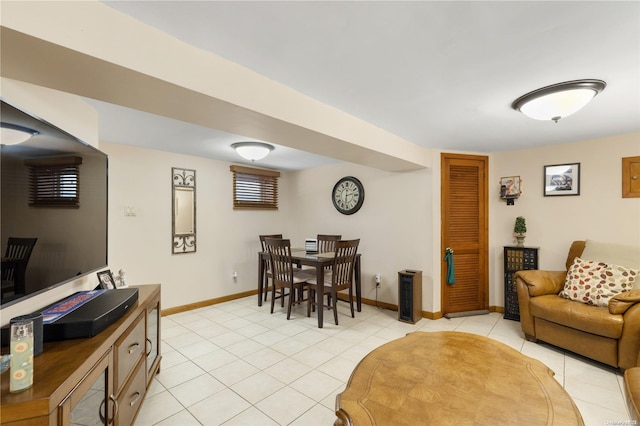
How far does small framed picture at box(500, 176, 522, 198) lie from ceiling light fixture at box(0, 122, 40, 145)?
14.6 ft

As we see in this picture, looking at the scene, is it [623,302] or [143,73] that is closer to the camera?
[143,73]

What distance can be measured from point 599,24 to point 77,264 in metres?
2.87

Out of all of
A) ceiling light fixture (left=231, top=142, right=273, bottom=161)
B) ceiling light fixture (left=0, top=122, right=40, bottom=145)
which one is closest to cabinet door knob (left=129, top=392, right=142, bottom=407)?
ceiling light fixture (left=0, top=122, right=40, bottom=145)

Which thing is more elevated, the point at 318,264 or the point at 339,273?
the point at 318,264

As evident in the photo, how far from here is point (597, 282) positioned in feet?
8.65

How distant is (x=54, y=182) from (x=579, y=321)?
384 centimetres

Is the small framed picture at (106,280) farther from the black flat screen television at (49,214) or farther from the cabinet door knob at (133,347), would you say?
the cabinet door knob at (133,347)

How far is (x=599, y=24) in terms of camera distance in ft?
4.29

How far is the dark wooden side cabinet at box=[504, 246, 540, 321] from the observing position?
3420 millimetres

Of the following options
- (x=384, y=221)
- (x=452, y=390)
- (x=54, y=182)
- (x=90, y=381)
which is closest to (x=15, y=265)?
(x=54, y=182)

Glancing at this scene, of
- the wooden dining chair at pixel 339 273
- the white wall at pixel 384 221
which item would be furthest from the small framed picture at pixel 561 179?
the wooden dining chair at pixel 339 273

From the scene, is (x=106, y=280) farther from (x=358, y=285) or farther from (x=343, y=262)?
(x=358, y=285)

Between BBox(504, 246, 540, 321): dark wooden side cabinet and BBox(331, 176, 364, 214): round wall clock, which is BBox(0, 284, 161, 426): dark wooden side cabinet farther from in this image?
BBox(504, 246, 540, 321): dark wooden side cabinet

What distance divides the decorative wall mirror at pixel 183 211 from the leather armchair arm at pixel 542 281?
4168 mm
